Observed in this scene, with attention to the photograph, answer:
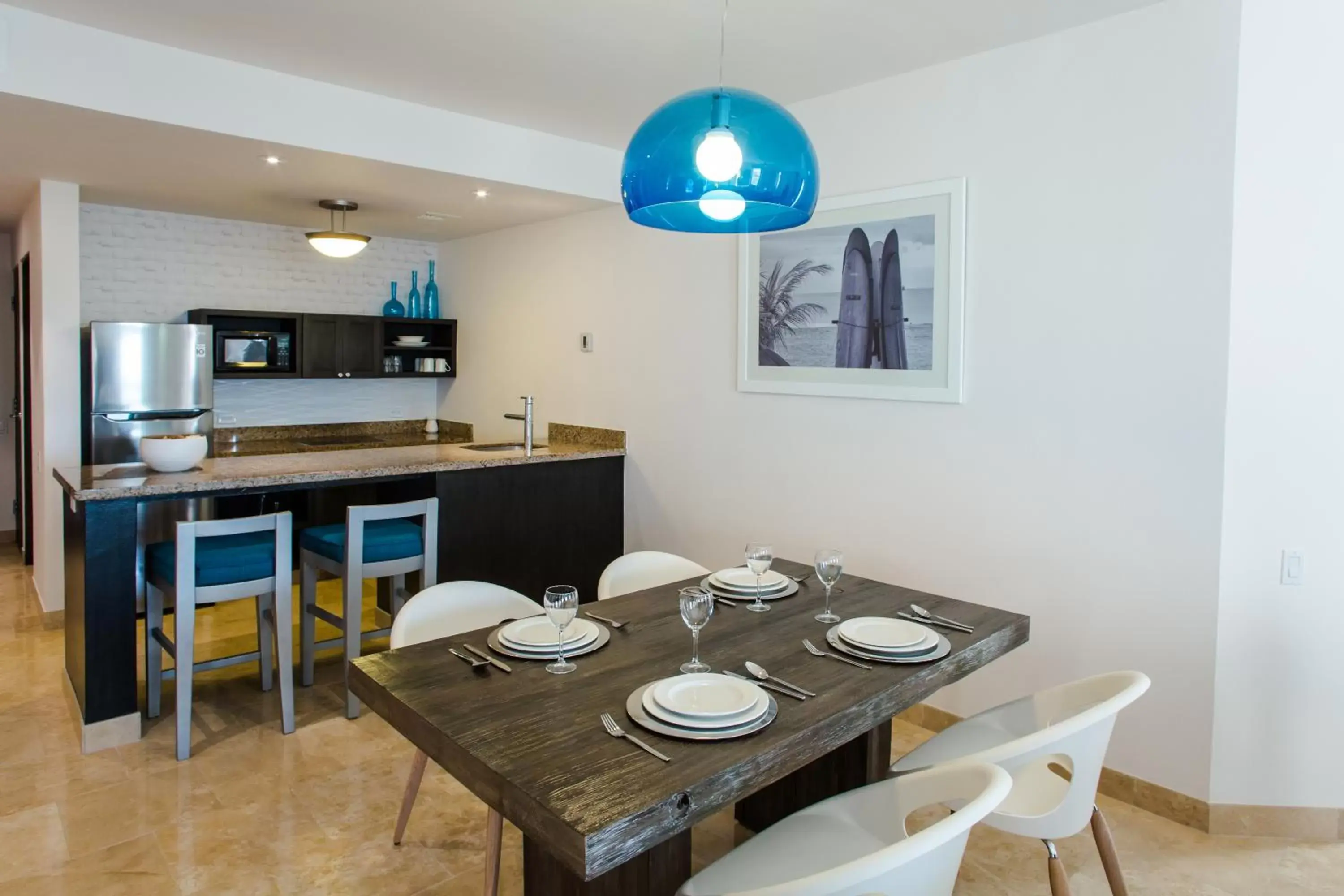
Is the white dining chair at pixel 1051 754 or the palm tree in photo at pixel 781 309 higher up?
the palm tree in photo at pixel 781 309

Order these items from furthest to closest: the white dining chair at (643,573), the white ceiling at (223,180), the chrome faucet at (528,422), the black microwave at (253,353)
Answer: the black microwave at (253,353) < the chrome faucet at (528,422) < the white ceiling at (223,180) < the white dining chair at (643,573)

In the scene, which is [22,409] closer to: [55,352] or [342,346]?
[55,352]

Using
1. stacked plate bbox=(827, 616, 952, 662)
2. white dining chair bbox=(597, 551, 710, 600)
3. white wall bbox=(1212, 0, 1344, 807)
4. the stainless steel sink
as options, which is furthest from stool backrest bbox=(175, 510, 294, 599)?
white wall bbox=(1212, 0, 1344, 807)

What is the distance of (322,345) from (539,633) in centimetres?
422

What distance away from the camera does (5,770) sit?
291cm

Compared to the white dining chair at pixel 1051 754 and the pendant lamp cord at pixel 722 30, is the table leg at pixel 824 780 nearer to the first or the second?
the white dining chair at pixel 1051 754

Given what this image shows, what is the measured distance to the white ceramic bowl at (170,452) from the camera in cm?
334

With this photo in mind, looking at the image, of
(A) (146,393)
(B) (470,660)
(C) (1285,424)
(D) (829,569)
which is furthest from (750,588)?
(A) (146,393)

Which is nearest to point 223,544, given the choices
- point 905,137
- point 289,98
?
point 289,98

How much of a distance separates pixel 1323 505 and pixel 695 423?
2556 millimetres

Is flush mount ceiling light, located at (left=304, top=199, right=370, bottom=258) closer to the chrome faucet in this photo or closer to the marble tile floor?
the chrome faucet

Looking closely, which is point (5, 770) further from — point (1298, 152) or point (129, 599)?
point (1298, 152)

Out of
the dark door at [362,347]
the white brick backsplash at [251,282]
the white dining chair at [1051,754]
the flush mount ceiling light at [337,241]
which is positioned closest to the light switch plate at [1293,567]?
the white dining chair at [1051,754]

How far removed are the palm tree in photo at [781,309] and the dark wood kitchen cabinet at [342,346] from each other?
312 centimetres
